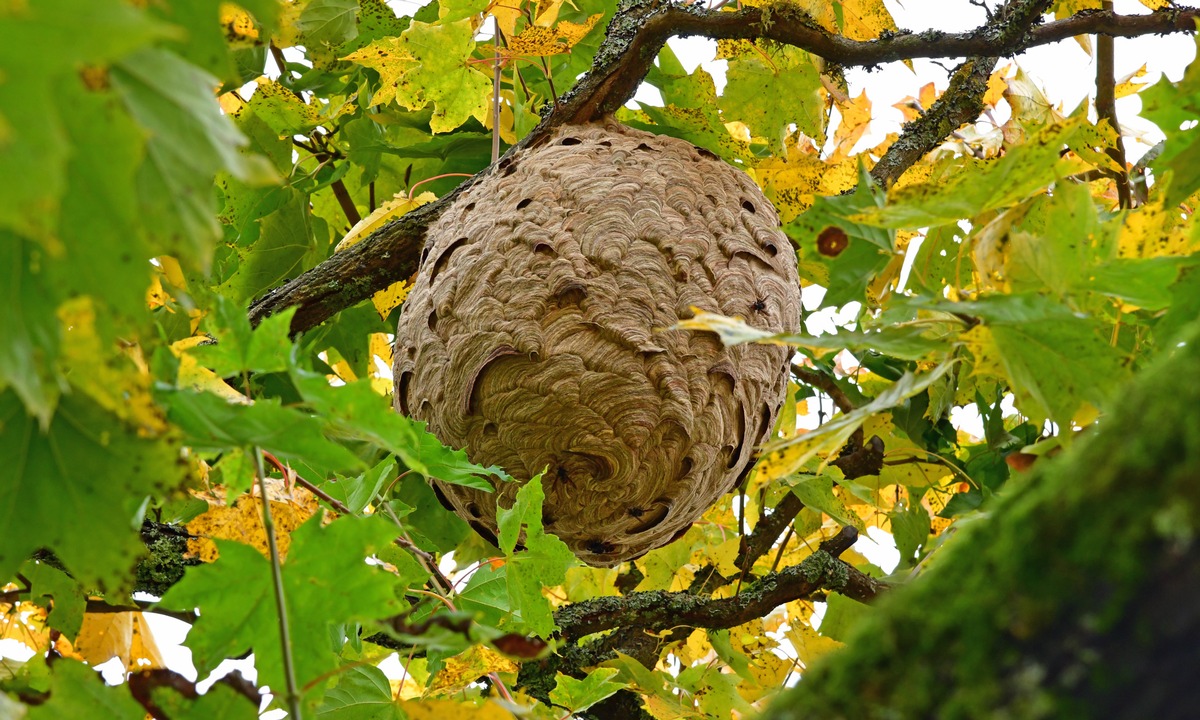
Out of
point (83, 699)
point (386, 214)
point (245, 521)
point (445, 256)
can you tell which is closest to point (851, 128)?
point (386, 214)

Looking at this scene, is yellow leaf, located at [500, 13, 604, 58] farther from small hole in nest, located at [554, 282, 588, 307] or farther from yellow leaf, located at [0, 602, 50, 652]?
yellow leaf, located at [0, 602, 50, 652]

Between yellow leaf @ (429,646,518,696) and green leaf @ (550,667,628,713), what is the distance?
0.36 ft

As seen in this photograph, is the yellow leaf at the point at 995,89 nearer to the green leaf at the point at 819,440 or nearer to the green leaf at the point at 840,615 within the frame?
the green leaf at the point at 840,615

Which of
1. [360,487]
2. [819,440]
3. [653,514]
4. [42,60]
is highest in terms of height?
[42,60]

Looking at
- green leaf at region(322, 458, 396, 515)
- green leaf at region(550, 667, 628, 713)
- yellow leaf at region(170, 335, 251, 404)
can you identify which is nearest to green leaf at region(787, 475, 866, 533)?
green leaf at region(550, 667, 628, 713)

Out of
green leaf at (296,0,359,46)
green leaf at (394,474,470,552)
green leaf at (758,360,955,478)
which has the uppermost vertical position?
green leaf at (296,0,359,46)

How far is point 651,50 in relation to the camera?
1586mm

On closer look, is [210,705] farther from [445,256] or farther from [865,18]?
[865,18]

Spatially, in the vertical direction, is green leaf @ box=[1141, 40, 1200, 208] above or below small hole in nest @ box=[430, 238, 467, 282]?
above

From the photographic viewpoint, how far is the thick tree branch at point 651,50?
1.54 metres

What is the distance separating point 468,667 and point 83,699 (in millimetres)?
641

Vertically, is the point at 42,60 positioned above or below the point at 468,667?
above

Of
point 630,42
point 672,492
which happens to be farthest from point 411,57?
point 672,492

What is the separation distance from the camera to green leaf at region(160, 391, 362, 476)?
0.65 metres
